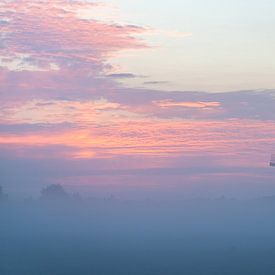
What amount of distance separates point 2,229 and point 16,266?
114 metres

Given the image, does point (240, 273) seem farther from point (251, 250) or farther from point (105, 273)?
point (251, 250)

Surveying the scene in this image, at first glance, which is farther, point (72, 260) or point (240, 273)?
point (72, 260)

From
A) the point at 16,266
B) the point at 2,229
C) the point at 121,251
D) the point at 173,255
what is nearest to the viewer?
the point at 16,266

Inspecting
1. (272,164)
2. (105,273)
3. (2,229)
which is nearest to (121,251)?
(272,164)

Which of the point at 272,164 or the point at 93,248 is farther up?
the point at 272,164

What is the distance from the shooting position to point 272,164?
371 feet

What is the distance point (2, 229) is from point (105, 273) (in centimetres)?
12121

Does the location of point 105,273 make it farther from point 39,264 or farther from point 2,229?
point 2,229

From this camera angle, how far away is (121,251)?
113 metres

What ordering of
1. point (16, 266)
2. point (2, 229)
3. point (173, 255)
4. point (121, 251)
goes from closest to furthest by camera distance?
point (16, 266)
point (173, 255)
point (121, 251)
point (2, 229)

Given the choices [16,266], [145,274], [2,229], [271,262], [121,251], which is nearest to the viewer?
[145,274]

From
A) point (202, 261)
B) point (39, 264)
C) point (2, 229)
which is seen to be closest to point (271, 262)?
point (202, 261)

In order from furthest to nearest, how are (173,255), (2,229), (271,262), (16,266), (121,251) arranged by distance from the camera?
(2,229), (121,251), (173,255), (271,262), (16,266)

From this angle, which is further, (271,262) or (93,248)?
(93,248)
